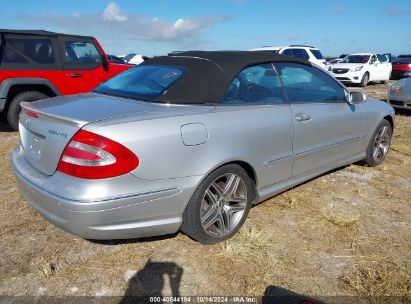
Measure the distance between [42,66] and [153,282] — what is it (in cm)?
548

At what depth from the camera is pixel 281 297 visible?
245 centimetres

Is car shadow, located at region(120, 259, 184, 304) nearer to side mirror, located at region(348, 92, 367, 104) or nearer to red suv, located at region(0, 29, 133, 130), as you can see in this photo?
side mirror, located at region(348, 92, 367, 104)

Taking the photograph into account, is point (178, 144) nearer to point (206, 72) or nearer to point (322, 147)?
point (206, 72)

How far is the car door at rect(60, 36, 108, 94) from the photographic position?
7.13 meters

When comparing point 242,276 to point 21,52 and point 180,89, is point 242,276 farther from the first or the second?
point 21,52

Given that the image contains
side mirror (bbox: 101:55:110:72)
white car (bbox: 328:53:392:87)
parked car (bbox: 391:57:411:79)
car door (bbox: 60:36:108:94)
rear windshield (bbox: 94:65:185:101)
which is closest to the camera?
rear windshield (bbox: 94:65:185:101)

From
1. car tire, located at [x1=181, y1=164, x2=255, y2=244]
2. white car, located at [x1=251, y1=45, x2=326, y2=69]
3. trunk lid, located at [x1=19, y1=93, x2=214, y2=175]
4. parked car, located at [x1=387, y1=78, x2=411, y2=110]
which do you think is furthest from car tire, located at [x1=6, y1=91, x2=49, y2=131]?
white car, located at [x1=251, y1=45, x2=326, y2=69]

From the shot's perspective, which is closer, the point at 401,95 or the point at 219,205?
the point at 219,205

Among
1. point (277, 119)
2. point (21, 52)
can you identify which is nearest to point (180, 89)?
point (277, 119)

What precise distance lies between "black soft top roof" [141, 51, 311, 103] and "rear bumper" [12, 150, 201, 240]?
0.66 meters

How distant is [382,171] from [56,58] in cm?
580

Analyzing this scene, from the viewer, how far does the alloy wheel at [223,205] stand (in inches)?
116

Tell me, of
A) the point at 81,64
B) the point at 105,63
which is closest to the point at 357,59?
the point at 105,63

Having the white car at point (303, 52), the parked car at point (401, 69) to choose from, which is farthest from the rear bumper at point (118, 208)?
the parked car at point (401, 69)
